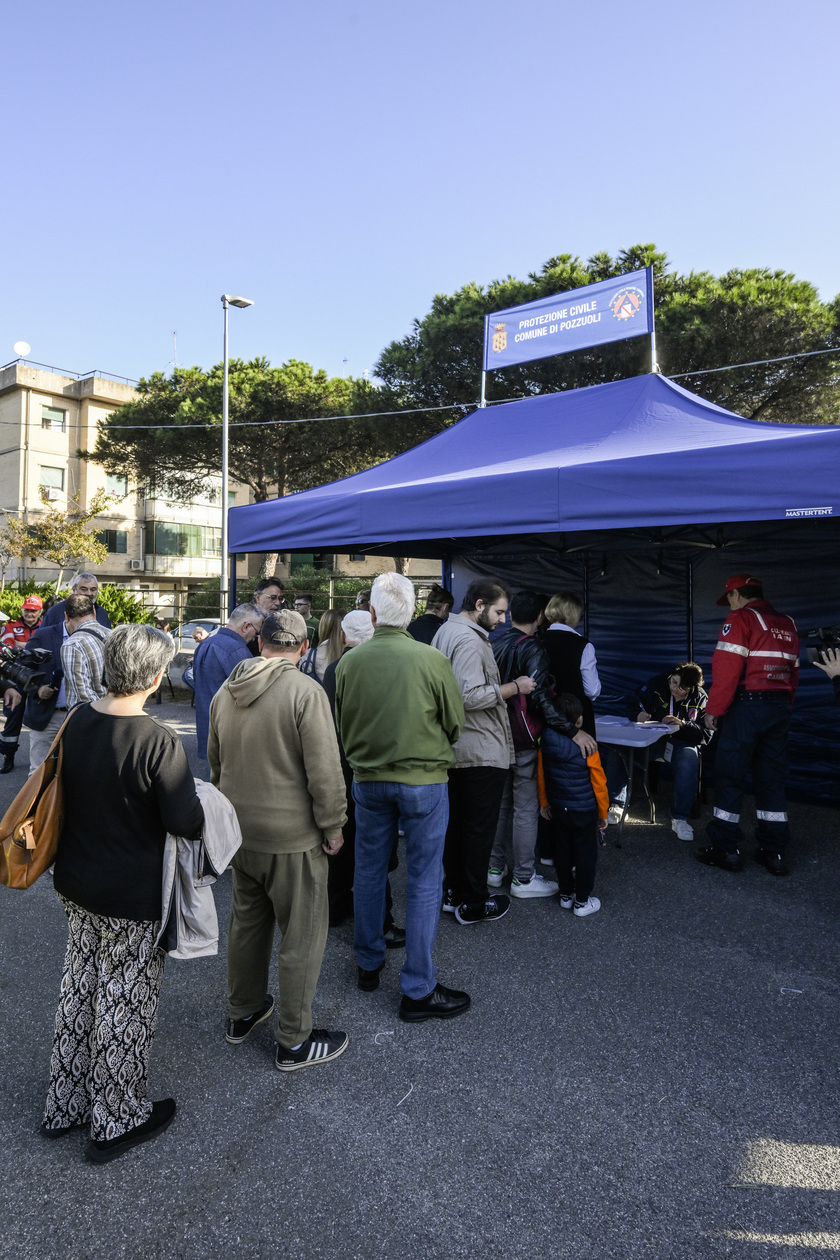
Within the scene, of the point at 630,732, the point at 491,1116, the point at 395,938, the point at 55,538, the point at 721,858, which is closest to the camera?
the point at 491,1116

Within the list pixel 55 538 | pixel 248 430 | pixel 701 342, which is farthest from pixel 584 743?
pixel 55 538

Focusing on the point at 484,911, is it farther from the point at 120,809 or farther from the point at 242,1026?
the point at 120,809

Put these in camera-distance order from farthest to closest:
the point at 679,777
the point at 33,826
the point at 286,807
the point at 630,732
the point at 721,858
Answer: the point at 679,777 → the point at 630,732 → the point at 721,858 → the point at 286,807 → the point at 33,826

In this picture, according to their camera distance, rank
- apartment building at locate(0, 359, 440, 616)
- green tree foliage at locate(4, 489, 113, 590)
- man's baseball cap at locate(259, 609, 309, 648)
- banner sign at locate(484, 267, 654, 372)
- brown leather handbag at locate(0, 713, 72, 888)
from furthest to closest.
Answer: apartment building at locate(0, 359, 440, 616), green tree foliage at locate(4, 489, 113, 590), banner sign at locate(484, 267, 654, 372), man's baseball cap at locate(259, 609, 309, 648), brown leather handbag at locate(0, 713, 72, 888)

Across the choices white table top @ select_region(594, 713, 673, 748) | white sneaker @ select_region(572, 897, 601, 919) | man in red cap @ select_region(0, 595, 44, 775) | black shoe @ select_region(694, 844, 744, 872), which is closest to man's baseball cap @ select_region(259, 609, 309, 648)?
white sneaker @ select_region(572, 897, 601, 919)

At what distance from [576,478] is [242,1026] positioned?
3.12 m

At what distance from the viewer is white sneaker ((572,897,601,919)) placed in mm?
3721

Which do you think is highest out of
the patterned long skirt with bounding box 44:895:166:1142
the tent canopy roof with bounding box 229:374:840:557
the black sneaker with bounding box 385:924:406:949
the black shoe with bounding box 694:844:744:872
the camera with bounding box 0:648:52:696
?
the tent canopy roof with bounding box 229:374:840:557

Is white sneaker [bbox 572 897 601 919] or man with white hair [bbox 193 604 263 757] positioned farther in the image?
man with white hair [bbox 193 604 263 757]

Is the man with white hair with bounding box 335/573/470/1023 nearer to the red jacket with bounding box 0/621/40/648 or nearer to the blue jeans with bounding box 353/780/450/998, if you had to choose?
the blue jeans with bounding box 353/780/450/998

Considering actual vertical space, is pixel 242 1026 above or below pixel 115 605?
below

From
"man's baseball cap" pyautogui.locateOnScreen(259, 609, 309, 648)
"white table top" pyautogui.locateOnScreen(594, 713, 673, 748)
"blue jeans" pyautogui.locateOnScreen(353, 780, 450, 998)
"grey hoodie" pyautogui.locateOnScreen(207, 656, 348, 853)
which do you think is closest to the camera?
"grey hoodie" pyautogui.locateOnScreen(207, 656, 348, 853)

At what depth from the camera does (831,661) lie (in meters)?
3.92

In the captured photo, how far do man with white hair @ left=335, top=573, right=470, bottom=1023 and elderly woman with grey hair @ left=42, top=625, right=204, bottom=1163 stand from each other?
0.82m
